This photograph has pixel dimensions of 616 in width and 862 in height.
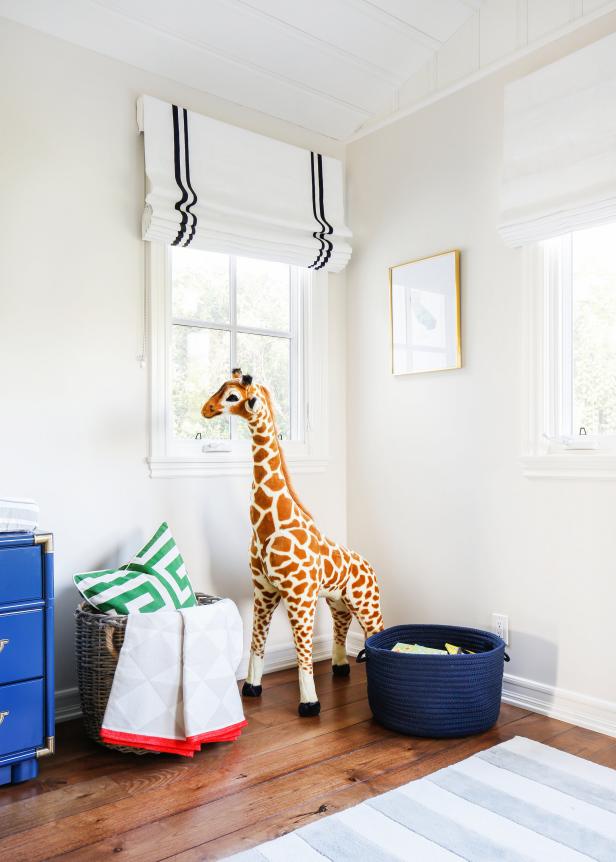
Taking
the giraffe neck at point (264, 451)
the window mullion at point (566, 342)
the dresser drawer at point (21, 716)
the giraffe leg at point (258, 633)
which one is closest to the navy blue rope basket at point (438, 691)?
the giraffe leg at point (258, 633)

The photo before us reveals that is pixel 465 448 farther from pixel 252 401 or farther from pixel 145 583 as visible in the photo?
pixel 145 583

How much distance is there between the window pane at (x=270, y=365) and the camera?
10.3 feet

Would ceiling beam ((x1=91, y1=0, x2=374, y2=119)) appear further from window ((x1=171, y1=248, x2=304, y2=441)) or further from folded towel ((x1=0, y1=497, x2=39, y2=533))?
folded towel ((x1=0, y1=497, x2=39, y2=533))

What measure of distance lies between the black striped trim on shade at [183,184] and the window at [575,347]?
1.32 meters

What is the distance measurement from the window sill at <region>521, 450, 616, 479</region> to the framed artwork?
1.68 feet

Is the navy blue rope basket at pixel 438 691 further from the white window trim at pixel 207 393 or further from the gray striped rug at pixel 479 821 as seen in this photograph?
the white window trim at pixel 207 393

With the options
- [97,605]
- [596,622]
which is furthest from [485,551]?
[97,605]

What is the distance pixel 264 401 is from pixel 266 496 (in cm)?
35

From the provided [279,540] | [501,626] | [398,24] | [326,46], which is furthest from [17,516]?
[398,24]

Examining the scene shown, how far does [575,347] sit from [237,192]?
4.86 ft

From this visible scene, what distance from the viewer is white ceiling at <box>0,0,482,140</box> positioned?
2.57 m

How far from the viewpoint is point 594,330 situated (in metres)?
2.55

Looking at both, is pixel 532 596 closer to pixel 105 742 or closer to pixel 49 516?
pixel 105 742

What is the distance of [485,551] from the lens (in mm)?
2818
